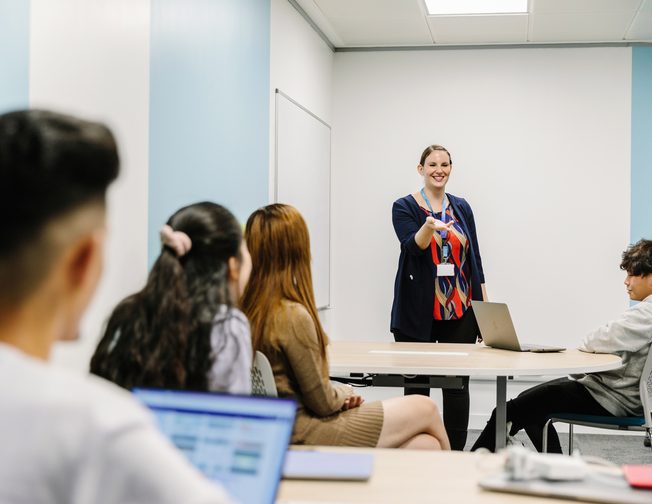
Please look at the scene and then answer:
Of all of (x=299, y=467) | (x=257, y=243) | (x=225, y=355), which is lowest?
(x=299, y=467)

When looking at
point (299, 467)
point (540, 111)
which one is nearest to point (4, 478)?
point (299, 467)

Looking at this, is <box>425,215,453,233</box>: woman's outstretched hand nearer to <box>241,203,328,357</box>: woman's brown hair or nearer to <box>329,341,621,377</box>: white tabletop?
<box>329,341,621,377</box>: white tabletop

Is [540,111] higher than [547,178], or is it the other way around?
[540,111]

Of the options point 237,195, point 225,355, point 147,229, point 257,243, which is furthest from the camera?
point 237,195

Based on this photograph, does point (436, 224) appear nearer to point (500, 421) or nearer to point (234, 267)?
point (500, 421)

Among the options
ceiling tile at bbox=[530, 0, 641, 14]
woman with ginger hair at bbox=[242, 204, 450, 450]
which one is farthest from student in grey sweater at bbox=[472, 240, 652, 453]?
ceiling tile at bbox=[530, 0, 641, 14]

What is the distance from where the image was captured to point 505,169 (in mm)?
6070

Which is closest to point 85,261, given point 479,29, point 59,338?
point 59,338

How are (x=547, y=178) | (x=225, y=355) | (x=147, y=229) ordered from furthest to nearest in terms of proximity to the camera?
(x=547, y=178), (x=147, y=229), (x=225, y=355)

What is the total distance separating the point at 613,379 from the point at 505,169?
2.79 m

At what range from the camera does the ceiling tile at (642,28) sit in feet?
17.3

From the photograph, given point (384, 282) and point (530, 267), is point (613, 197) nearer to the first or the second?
point (530, 267)

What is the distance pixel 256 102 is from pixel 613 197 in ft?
9.47

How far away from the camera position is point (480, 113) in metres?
6.11
